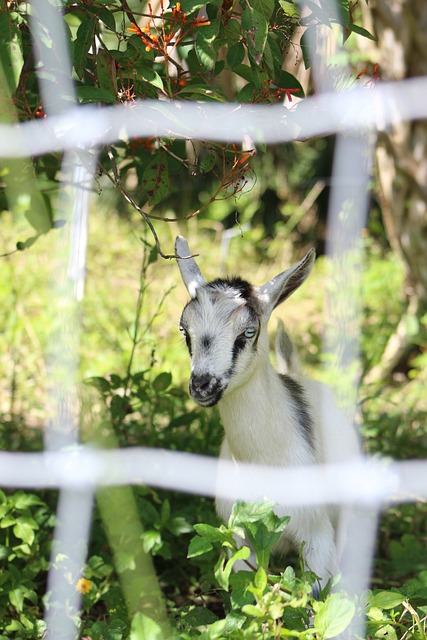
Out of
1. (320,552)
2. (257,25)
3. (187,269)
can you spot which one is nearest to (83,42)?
(257,25)

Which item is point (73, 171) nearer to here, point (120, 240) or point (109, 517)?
point (109, 517)

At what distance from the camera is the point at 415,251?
14.2ft

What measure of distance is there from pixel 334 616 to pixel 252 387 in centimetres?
80

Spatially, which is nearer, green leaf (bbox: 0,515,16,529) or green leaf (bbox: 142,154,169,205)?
green leaf (bbox: 142,154,169,205)

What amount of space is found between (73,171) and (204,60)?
1.19 metres

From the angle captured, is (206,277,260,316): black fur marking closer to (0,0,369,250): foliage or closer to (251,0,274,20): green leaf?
(0,0,369,250): foliage

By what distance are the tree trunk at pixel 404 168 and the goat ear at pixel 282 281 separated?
1902 millimetres

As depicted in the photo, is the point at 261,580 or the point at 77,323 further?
the point at 77,323

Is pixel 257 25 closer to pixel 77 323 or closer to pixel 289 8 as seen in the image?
pixel 289 8

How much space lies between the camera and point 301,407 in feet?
8.40

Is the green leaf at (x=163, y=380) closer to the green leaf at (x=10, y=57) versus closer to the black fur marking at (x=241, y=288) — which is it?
the black fur marking at (x=241, y=288)

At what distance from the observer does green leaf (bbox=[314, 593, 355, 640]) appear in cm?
164

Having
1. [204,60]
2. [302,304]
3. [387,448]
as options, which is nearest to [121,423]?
[387,448]

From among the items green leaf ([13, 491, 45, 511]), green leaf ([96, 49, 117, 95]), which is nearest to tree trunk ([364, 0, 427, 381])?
green leaf ([96, 49, 117, 95])
